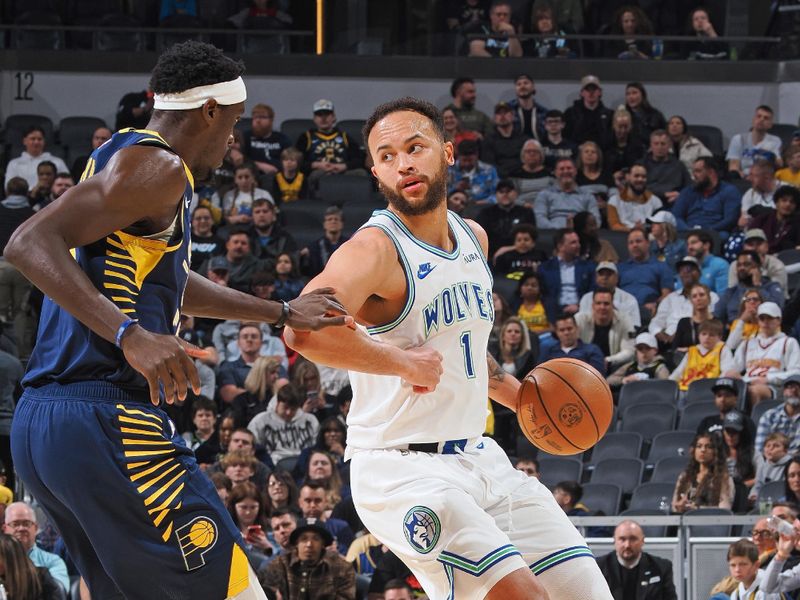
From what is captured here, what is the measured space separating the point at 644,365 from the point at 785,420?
6.39 feet

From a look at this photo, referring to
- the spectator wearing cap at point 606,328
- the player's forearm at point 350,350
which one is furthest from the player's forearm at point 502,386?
the spectator wearing cap at point 606,328

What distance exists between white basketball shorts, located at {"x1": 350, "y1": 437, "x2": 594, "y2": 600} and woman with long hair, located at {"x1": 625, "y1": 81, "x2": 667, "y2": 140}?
1291 centimetres

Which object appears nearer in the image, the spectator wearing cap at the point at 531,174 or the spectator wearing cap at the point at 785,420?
the spectator wearing cap at the point at 785,420

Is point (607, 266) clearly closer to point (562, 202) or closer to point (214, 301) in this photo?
point (562, 202)

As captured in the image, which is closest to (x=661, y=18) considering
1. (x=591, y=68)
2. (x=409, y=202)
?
(x=591, y=68)

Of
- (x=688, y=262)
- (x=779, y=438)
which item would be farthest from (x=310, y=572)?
(x=688, y=262)

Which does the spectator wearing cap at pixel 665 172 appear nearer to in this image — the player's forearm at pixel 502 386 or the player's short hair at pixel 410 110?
the player's forearm at pixel 502 386

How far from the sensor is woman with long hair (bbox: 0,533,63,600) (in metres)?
9.37

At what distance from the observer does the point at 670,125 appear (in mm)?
17297

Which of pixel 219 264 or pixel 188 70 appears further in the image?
pixel 219 264

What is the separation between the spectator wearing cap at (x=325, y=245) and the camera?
14594mm

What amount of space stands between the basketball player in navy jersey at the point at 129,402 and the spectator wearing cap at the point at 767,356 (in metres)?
9.29

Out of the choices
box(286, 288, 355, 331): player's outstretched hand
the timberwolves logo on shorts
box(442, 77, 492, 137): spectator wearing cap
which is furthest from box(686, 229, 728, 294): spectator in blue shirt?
box(286, 288, 355, 331): player's outstretched hand

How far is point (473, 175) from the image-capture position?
16.2m
